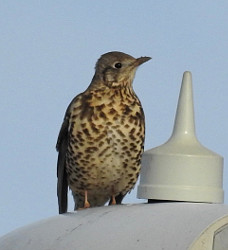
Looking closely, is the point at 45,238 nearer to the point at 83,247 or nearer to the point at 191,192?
the point at 83,247

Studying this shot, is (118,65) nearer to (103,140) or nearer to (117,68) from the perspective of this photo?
(117,68)

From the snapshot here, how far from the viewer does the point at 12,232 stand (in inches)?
135

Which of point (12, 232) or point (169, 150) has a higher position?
point (169, 150)

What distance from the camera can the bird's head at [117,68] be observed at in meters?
7.71

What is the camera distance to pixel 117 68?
7.90 metres

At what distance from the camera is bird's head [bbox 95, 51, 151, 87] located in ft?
25.3

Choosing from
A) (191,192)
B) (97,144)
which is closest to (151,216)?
(191,192)

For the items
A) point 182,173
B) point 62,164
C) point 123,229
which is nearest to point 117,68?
point 62,164

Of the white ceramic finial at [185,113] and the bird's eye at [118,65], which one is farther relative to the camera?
the bird's eye at [118,65]

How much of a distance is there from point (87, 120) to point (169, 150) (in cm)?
377

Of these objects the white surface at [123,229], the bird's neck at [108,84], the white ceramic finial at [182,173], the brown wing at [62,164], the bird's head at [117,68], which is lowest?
the brown wing at [62,164]

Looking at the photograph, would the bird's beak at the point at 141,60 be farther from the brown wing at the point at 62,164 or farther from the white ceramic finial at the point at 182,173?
the white ceramic finial at the point at 182,173

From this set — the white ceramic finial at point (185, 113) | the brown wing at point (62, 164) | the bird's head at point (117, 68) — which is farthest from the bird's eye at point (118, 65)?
the white ceramic finial at point (185, 113)

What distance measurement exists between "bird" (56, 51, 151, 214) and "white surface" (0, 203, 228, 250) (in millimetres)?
3684
